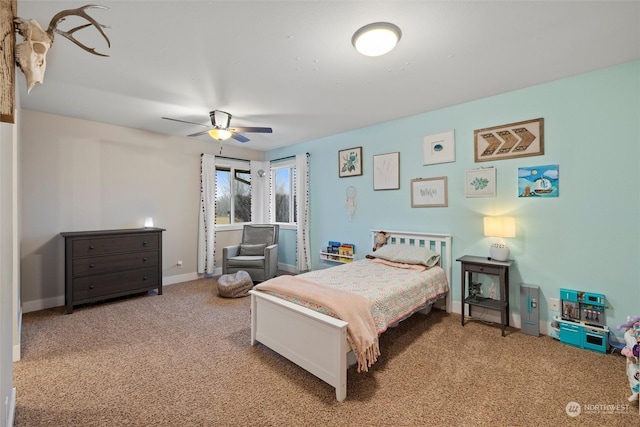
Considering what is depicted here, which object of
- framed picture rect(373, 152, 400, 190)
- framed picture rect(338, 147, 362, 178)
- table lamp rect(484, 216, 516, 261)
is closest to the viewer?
table lamp rect(484, 216, 516, 261)

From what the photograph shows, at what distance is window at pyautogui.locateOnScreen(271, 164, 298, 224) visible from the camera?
18.8 feet

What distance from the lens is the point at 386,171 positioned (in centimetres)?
414

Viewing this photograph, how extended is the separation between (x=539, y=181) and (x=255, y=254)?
13.8 ft

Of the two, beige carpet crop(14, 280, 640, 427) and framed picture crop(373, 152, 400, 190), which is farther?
framed picture crop(373, 152, 400, 190)

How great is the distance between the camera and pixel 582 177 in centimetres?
270

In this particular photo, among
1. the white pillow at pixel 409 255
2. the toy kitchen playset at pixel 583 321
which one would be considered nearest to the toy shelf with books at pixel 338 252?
the white pillow at pixel 409 255

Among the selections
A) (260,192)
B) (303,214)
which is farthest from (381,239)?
(260,192)

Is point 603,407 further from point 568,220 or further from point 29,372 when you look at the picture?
point 29,372

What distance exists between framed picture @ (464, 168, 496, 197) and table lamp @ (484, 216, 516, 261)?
13.6 inches

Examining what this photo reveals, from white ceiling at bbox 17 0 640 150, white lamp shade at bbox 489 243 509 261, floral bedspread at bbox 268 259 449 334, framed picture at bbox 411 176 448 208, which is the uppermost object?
white ceiling at bbox 17 0 640 150

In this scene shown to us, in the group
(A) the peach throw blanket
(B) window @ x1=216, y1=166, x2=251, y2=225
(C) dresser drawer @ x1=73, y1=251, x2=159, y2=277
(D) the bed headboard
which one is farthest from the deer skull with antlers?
(B) window @ x1=216, y1=166, x2=251, y2=225

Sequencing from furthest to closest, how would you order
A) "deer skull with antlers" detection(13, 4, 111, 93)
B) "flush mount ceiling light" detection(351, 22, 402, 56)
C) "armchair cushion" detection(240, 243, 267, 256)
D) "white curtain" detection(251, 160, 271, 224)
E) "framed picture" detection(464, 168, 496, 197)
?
"white curtain" detection(251, 160, 271, 224) < "armchair cushion" detection(240, 243, 267, 256) < "framed picture" detection(464, 168, 496, 197) < "flush mount ceiling light" detection(351, 22, 402, 56) < "deer skull with antlers" detection(13, 4, 111, 93)

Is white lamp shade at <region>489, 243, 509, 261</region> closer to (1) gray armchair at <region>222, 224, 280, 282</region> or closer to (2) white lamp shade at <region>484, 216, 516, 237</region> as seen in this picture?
(2) white lamp shade at <region>484, 216, 516, 237</region>

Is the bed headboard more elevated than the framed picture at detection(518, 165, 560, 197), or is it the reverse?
the framed picture at detection(518, 165, 560, 197)
